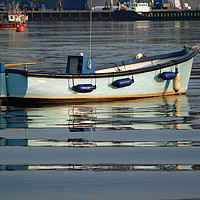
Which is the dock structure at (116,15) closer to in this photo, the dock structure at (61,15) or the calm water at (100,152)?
the dock structure at (61,15)

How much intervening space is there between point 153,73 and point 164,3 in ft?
566

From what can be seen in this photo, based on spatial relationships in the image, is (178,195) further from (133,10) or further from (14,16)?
(133,10)

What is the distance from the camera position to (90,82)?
22.2 m

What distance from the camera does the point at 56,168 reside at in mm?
12570

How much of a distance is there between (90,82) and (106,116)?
8.55ft

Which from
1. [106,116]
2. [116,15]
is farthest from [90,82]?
[116,15]

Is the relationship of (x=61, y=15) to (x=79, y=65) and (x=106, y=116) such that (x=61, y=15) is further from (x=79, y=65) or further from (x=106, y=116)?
(x=106, y=116)

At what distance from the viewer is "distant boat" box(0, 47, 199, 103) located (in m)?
21.6

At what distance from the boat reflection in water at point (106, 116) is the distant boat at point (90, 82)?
14.7 inches

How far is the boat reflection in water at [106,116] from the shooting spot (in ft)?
58.5

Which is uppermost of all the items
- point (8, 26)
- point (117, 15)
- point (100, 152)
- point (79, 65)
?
point (79, 65)

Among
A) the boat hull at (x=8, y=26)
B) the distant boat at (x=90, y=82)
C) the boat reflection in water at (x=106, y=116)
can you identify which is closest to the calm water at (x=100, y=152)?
the boat reflection in water at (x=106, y=116)

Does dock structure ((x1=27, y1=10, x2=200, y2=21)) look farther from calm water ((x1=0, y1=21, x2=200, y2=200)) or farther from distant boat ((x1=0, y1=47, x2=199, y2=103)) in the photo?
calm water ((x1=0, y1=21, x2=200, y2=200))

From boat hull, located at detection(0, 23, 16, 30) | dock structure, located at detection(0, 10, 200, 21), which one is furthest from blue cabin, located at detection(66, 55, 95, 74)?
dock structure, located at detection(0, 10, 200, 21)
